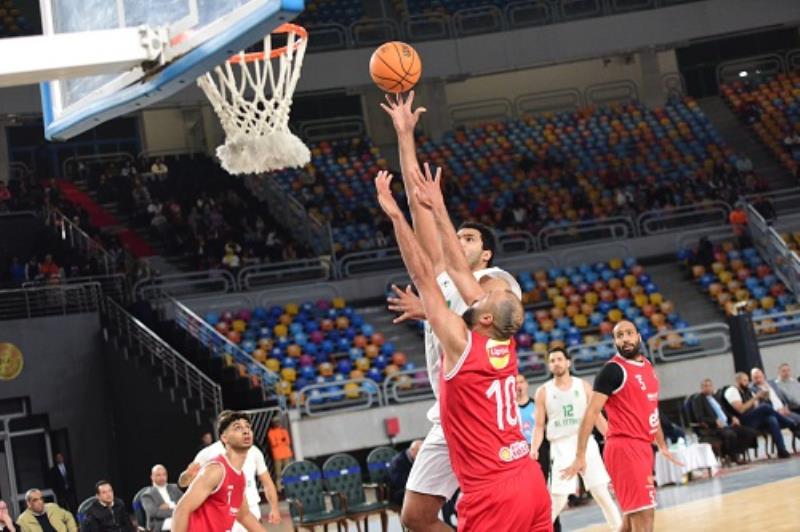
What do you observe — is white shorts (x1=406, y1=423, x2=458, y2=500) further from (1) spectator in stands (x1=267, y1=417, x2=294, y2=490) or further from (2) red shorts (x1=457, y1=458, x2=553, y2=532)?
(1) spectator in stands (x1=267, y1=417, x2=294, y2=490)

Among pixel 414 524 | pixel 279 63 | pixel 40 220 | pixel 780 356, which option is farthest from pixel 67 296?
pixel 414 524

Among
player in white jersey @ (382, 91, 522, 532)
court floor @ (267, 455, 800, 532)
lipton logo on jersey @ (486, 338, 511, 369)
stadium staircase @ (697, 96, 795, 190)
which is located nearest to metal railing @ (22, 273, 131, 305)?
court floor @ (267, 455, 800, 532)

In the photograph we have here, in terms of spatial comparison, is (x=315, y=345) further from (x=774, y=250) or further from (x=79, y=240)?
(x=774, y=250)

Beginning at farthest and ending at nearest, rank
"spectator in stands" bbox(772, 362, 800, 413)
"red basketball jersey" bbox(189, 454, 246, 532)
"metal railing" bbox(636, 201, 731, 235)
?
"metal railing" bbox(636, 201, 731, 235)
"spectator in stands" bbox(772, 362, 800, 413)
"red basketball jersey" bbox(189, 454, 246, 532)

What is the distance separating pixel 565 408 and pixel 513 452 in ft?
19.2

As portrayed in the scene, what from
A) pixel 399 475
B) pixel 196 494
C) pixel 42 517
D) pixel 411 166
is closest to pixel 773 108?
pixel 399 475

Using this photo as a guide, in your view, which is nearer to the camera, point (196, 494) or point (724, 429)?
point (196, 494)

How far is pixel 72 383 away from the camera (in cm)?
2373

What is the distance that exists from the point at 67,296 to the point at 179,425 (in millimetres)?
4022

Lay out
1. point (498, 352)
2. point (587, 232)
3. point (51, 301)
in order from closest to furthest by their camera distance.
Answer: point (498, 352) → point (51, 301) → point (587, 232)

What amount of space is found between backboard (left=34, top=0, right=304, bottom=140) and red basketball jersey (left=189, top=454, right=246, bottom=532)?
2.21 meters

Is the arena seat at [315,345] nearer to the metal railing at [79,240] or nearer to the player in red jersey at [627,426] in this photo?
the metal railing at [79,240]

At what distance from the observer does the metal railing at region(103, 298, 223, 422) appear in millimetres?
21438

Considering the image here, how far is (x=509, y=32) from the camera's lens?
3069 centimetres
